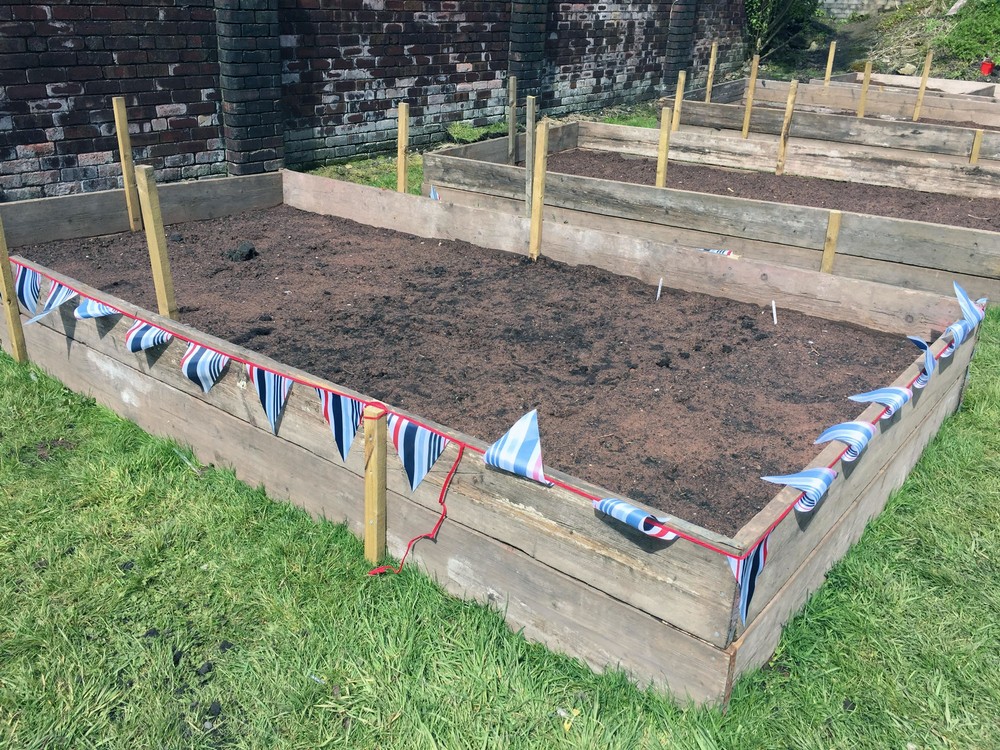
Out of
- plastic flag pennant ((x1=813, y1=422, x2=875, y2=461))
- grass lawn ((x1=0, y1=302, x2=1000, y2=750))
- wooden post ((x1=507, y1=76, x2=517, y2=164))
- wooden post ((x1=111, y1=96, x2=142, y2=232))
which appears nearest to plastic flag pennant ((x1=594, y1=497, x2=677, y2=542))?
grass lawn ((x1=0, y1=302, x2=1000, y2=750))

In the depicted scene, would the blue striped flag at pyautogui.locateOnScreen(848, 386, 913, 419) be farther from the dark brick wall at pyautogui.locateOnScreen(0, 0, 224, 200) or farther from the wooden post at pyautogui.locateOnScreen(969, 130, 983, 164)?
the dark brick wall at pyautogui.locateOnScreen(0, 0, 224, 200)

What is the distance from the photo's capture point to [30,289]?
5.28m

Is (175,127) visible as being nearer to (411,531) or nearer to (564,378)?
(564,378)

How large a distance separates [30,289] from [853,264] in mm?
6060

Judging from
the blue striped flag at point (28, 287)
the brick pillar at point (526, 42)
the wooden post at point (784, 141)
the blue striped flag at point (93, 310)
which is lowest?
the blue striped flag at point (28, 287)

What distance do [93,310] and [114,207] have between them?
293 cm

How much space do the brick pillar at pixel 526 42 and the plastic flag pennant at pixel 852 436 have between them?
10.5 m

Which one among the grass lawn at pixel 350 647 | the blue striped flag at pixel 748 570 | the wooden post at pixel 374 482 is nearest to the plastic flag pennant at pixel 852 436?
the grass lawn at pixel 350 647

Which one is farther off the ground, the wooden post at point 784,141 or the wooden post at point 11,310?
the wooden post at point 784,141

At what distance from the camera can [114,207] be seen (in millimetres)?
7121

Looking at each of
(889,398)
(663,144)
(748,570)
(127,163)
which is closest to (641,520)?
(748,570)

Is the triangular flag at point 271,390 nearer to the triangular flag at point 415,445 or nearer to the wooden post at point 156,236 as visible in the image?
Answer: the triangular flag at point 415,445

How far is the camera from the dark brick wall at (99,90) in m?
7.43

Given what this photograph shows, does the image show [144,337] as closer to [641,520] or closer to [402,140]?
[641,520]
